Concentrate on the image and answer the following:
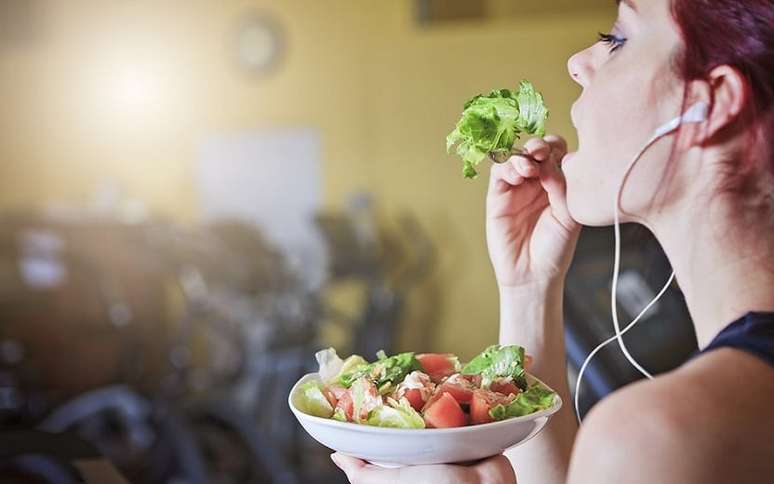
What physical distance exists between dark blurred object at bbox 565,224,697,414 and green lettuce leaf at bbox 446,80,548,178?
178 millimetres

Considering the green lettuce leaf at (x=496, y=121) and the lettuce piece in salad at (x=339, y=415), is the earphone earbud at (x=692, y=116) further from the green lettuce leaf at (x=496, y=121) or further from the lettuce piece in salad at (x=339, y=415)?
the lettuce piece in salad at (x=339, y=415)

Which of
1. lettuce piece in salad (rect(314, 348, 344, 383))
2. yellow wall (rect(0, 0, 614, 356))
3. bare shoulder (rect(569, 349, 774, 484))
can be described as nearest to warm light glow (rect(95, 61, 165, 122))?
yellow wall (rect(0, 0, 614, 356))

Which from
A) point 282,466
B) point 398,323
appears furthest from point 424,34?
point 282,466

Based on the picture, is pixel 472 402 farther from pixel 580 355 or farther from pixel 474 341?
pixel 474 341

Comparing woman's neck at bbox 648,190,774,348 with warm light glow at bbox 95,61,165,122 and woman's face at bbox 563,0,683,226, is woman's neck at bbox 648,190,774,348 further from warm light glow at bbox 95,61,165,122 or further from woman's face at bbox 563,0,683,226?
warm light glow at bbox 95,61,165,122

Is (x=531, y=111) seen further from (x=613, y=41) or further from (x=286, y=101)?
(x=286, y=101)

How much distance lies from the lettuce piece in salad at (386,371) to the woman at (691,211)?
0.08 m

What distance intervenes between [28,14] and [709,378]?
677cm

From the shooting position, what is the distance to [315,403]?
2.87 ft

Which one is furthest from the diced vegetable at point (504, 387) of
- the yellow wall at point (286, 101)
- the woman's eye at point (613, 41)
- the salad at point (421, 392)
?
the yellow wall at point (286, 101)

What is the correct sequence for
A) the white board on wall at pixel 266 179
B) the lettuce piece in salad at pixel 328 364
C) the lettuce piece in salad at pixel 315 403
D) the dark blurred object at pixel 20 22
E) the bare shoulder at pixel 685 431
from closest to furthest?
the bare shoulder at pixel 685 431, the lettuce piece in salad at pixel 315 403, the lettuce piece in salad at pixel 328 364, the white board on wall at pixel 266 179, the dark blurred object at pixel 20 22

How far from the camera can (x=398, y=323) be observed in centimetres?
548

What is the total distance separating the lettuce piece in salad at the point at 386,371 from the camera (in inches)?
34.8

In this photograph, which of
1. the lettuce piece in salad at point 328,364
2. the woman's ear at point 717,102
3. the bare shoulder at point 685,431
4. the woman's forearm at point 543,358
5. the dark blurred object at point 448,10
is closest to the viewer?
the bare shoulder at point 685,431
